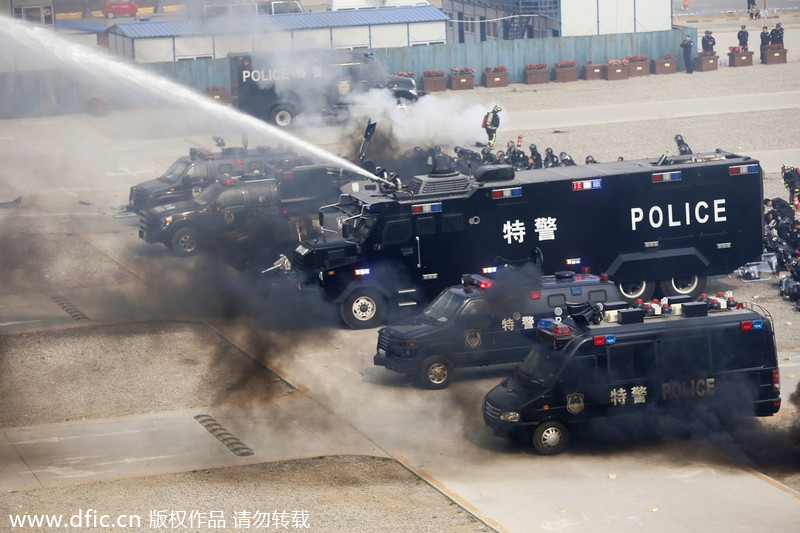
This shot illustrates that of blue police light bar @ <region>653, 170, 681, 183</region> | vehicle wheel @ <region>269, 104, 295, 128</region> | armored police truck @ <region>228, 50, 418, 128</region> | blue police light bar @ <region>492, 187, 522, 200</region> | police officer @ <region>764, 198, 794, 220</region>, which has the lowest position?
police officer @ <region>764, 198, 794, 220</region>

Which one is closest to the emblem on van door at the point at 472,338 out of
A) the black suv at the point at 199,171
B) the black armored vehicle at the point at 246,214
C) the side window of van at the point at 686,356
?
the side window of van at the point at 686,356

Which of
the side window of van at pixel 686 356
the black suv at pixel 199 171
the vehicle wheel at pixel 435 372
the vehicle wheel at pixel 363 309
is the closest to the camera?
the side window of van at pixel 686 356

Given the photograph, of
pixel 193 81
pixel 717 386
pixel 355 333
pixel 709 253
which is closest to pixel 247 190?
pixel 355 333

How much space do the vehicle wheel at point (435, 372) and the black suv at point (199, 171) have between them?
13.1 metres

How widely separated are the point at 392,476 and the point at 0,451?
20.7 ft

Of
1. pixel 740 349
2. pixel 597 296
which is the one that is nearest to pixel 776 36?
pixel 597 296

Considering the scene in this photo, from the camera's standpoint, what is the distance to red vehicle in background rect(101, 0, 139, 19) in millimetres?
82938

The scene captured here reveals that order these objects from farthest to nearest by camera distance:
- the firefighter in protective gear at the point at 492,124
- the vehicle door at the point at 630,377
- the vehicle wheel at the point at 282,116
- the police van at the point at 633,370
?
the vehicle wheel at the point at 282,116, the firefighter in protective gear at the point at 492,124, the vehicle door at the point at 630,377, the police van at the point at 633,370

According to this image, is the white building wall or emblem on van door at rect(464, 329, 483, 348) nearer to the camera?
emblem on van door at rect(464, 329, 483, 348)

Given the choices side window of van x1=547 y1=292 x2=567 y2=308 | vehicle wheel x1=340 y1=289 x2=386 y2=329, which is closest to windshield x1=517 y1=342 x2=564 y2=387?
side window of van x1=547 y1=292 x2=567 y2=308

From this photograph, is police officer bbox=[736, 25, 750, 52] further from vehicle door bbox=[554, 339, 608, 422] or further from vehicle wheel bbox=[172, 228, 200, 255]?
vehicle door bbox=[554, 339, 608, 422]

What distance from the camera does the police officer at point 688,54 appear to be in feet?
186

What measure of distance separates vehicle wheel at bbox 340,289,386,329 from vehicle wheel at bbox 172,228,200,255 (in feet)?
27.7

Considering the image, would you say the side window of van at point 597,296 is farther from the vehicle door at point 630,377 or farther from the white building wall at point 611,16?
the white building wall at point 611,16
